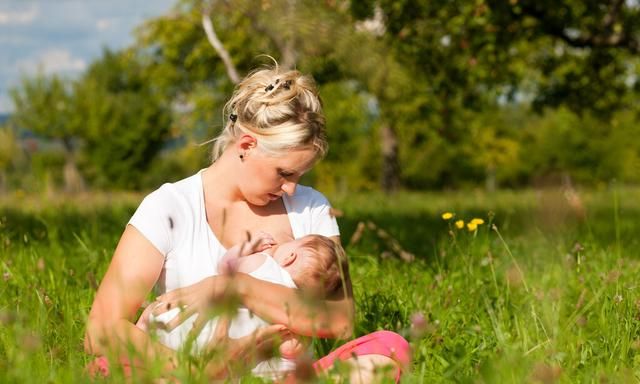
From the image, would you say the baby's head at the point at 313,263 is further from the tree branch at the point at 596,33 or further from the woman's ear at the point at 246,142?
the tree branch at the point at 596,33

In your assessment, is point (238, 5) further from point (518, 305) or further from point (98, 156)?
point (98, 156)

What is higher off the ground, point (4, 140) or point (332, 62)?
point (4, 140)

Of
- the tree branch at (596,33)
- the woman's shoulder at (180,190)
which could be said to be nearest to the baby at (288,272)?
the woman's shoulder at (180,190)

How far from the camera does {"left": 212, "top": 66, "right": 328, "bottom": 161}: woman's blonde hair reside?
3.07 metres

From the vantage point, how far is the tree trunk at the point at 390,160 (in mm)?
25953

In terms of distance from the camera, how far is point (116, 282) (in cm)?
273

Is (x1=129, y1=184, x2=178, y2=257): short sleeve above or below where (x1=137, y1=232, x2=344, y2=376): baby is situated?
above

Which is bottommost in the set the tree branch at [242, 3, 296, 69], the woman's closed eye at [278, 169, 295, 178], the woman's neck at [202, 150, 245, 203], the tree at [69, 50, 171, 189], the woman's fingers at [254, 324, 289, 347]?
the tree at [69, 50, 171, 189]

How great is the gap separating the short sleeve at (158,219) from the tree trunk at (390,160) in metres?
22.6

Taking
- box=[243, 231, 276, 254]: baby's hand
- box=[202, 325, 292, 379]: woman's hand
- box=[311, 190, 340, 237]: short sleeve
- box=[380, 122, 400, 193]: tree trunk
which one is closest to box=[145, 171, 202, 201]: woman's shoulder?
box=[243, 231, 276, 254]: baby's hand

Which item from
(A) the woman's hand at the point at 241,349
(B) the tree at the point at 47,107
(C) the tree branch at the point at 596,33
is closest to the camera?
(A) the woman's hand at the point at 241,349

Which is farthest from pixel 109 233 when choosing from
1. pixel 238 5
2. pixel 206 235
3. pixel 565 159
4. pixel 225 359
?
pixel 565 159

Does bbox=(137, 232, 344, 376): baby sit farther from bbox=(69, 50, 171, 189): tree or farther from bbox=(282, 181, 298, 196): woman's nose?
bbox=(69, 50, 171, 189): tree

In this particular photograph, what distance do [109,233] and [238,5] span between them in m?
7.05
